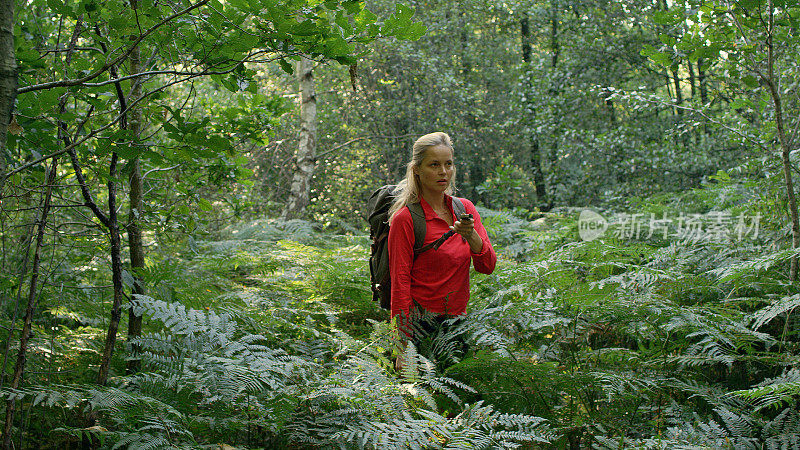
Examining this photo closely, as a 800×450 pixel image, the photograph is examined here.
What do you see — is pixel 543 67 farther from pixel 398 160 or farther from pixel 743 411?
pixel 743 411

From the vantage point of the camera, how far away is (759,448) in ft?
9.70

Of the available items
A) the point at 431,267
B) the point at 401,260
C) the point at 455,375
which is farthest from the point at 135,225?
the point at 455,375

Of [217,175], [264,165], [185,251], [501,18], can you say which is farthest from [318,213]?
[217,175]

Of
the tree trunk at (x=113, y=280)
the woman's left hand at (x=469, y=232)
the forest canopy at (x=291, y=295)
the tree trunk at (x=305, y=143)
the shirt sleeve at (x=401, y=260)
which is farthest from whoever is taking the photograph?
the tree trunk at (x=305, y=143)

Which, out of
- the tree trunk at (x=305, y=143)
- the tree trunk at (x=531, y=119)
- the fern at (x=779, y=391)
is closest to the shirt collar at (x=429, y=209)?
the fern at (x=779, y=391)

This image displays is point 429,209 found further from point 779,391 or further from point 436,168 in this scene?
point 779,391

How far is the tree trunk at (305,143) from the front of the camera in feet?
31.6

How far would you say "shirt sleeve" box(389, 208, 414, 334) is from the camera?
3.67 meters

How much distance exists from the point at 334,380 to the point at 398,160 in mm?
11235

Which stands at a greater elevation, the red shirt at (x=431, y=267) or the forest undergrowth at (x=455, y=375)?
the red shirt at (x=431, y=267)

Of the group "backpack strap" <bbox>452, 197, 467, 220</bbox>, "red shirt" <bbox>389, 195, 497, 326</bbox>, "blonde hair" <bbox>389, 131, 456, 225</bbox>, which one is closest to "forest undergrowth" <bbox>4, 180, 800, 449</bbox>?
"red shirt" <bbox>389, 195, 497, 326</bbox>

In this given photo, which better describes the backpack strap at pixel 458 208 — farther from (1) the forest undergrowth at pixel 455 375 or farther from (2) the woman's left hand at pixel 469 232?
(1) the forest undergrowth at pixel 455 375

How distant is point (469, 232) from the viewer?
362 centimetres

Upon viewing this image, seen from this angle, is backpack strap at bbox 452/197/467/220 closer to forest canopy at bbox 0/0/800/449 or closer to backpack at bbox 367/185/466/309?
backpack at bbox 367/185/466/309
